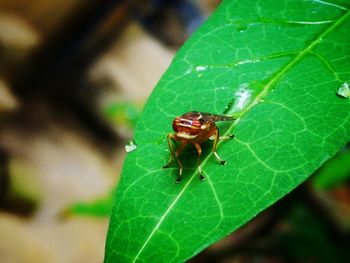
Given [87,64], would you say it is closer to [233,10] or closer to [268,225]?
[268,225]

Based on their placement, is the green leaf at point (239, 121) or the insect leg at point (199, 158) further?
the insect leg at point (199, 158)

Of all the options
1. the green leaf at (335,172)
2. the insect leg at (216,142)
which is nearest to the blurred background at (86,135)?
the green leaf at (335,172)

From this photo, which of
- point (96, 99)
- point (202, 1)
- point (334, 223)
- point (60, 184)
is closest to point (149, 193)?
point (334, 223)

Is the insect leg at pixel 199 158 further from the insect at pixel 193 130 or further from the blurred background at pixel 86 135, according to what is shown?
the blurred background at pixel 86 135

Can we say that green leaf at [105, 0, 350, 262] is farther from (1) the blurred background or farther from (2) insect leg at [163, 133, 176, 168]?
(1) the blurred background

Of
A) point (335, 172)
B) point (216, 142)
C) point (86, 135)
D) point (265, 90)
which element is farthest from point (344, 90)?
point (86, 135)

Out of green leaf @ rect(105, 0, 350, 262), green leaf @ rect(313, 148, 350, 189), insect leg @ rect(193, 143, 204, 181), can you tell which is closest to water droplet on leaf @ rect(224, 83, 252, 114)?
green leaf @ rect(105, 0, 350, 262)
